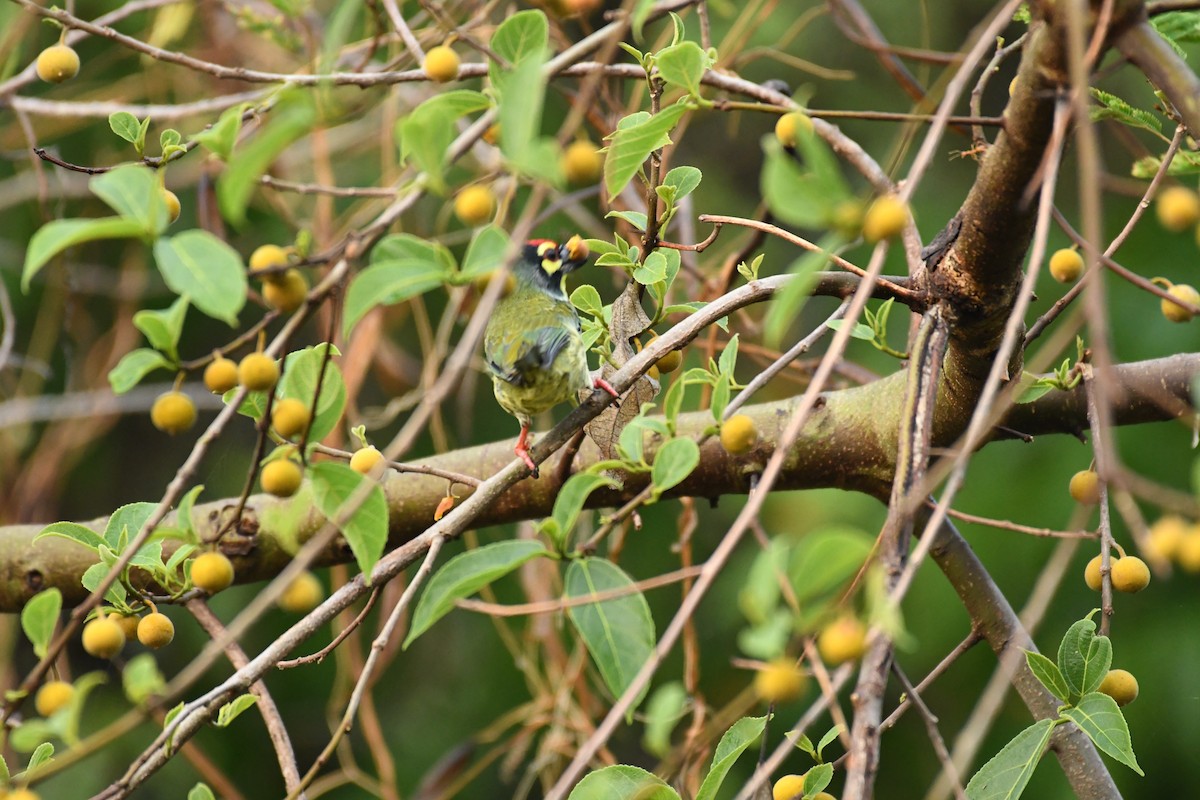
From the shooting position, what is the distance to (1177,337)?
363 centimetres

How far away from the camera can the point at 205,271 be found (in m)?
0.88

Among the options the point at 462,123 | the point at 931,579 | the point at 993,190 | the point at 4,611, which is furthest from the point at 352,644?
the point at 993,190

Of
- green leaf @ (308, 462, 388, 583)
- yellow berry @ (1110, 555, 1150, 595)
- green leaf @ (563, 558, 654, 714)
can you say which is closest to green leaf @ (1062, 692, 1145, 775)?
yellow berry @ (1110, 555, 1150, 595)

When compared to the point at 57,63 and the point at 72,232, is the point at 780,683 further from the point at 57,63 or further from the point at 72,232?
the point at 57,63

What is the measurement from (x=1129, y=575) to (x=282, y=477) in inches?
37.2

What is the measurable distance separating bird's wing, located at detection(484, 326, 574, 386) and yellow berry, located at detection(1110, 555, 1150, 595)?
940 millimetres

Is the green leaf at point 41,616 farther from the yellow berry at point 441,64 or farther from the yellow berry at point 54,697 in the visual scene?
the yellow berry at point 441,64

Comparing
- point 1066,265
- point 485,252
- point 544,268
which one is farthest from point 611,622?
point 544,268

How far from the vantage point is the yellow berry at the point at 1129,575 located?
1.32m

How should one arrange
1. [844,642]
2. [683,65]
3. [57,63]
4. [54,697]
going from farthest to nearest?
[57,63], [683,65], [54,697], [844,642]

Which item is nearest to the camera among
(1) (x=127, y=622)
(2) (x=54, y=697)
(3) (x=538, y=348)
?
(2) (x=54, y=697)

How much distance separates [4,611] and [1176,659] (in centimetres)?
328

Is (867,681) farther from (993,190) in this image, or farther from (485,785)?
(485,785)

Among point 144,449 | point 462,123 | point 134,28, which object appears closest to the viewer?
point 462,123
